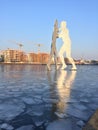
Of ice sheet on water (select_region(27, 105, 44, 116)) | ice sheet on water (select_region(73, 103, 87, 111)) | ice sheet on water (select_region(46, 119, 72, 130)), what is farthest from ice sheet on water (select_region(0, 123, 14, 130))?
ice sheet on water (select_region(73, 103, 87, 111))

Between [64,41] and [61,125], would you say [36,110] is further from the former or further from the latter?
Answer: [64,41]

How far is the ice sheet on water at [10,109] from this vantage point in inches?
269

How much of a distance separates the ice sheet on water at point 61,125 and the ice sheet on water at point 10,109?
1.24 metres

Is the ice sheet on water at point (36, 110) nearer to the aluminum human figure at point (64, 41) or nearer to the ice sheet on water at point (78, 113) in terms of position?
the ice sheet on water at point (78, 113)

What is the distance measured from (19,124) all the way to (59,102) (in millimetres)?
3145

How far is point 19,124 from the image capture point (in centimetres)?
616

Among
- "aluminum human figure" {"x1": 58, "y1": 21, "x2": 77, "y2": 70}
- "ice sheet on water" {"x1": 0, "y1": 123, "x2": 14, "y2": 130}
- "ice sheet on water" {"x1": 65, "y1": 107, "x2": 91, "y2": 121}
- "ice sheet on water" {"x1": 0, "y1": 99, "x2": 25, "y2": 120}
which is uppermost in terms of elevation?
"aluminum human figure" {"x1": 58, "y1": 21, "x2": 77, "y2": 70}

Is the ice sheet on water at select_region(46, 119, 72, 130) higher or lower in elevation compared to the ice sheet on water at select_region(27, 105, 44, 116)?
lower

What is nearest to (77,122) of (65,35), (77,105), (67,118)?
(67,118)

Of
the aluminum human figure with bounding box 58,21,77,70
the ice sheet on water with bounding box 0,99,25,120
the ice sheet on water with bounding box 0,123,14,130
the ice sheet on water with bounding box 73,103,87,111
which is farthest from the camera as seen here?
the aluminum human figure with bounding box 58,21,77,70

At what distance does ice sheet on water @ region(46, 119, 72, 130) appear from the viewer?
587 centimetres

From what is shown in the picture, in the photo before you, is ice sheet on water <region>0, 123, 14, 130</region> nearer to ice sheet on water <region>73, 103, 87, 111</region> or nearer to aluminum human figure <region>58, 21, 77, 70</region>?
ice sheet on water <region>73, 103, 87, 111</region>

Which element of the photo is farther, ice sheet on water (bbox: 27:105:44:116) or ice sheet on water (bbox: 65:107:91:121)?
ice sheet on water (bbox: 27:105:44:116)

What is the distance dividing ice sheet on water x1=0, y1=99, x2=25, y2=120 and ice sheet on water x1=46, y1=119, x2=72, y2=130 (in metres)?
1.24
